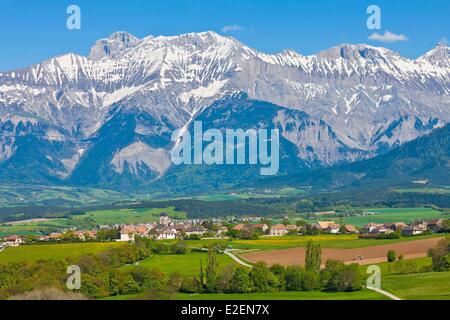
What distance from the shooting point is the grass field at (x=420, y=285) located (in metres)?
68.9

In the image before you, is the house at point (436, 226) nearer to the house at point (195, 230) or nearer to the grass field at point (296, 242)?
the grass field at point (296, 242)

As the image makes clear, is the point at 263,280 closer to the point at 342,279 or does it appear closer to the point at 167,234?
the point at 342,279

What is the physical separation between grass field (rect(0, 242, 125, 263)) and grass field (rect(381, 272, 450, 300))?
4483cm

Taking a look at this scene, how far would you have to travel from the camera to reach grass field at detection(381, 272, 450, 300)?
226 ft

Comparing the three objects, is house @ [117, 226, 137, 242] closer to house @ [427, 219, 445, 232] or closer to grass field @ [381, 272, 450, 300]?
house @ [427, 219, 445, 232]

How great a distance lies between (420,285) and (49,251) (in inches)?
2445

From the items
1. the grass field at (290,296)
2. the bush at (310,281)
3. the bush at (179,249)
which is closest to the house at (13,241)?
the bush at (179,249)

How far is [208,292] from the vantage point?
80.9 metres
